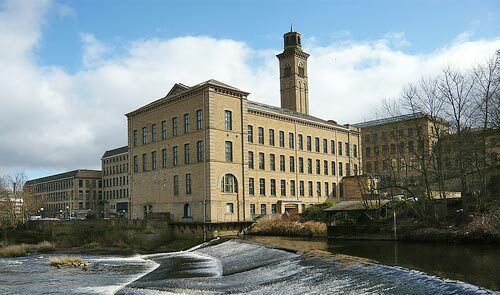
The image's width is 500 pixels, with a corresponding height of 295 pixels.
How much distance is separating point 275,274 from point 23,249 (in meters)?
30.3

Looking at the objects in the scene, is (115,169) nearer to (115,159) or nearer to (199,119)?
(115,159)

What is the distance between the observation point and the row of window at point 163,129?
49.4 metres

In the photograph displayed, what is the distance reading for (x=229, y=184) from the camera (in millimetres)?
49406

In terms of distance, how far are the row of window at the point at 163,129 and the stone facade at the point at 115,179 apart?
1912 inches

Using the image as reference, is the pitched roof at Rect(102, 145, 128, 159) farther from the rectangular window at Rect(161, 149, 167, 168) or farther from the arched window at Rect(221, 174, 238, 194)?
the arched window at Rect(221, 174, 238, 194)

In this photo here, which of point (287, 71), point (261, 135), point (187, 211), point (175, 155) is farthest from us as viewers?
point (287, 71)

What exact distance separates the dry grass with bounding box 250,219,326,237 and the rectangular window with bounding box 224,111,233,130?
10.3 meters

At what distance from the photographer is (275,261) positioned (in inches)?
976

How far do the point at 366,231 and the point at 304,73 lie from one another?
173 ft

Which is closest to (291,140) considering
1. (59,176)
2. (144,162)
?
(144,162)

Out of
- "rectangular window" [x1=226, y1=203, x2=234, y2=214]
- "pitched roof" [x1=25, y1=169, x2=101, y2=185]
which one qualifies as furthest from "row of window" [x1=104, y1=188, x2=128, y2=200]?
"rectangular window" [x1=226, y1=203, x2=234, y2=214]

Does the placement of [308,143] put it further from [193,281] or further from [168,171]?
[193,281]

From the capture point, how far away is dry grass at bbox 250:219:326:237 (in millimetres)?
41469

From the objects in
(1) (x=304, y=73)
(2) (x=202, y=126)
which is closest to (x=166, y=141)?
(2) (x=202, y=126)
